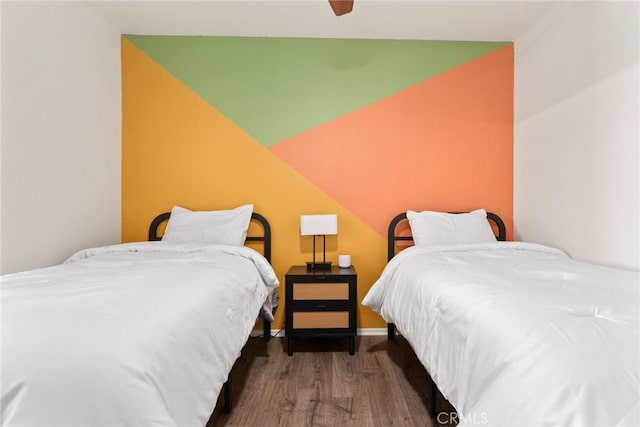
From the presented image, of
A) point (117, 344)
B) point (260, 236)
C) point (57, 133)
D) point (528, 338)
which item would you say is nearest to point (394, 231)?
point (260, 236)

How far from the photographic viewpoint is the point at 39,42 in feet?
7.28

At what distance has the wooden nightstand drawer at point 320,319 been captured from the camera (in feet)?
8.58

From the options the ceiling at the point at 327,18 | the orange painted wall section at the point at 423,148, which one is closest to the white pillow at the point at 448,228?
the orange painted wall section at the point at 423,148

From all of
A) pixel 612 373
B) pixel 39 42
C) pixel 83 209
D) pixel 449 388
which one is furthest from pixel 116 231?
pixel 612 373

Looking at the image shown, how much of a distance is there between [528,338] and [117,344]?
107cm

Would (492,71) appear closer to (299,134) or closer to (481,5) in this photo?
(481,5)

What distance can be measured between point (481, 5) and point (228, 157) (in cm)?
216

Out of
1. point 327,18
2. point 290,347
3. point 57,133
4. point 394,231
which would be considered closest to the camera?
point 57,133

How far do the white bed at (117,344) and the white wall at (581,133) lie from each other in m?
2.14

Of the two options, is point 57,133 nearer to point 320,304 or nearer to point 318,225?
point 318,225

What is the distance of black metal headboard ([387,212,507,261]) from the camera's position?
2.93m

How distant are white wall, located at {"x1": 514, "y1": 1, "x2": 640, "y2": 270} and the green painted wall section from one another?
37.1 inches

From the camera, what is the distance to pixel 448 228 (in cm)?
274

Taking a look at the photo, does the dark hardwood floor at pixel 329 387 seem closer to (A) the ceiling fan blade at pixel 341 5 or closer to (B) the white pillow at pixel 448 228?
(B) the white pillow at pixel 448 228
